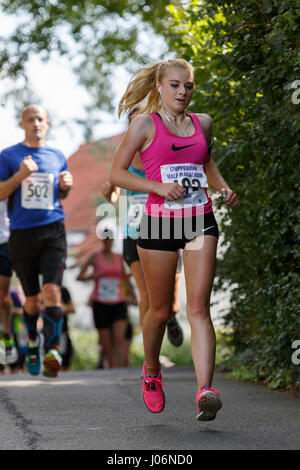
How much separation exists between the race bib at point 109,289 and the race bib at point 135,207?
5.55 meters

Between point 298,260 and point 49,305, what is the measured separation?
7.84 feet

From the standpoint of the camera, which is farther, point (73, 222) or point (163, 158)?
point (73, 222)

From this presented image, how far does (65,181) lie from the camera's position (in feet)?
26.0

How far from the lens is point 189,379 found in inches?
334

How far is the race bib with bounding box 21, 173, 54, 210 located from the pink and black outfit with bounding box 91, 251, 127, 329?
5850mm

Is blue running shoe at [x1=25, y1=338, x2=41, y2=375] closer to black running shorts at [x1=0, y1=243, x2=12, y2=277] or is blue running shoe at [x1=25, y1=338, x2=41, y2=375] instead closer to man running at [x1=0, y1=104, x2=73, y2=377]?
man running at [x1=0, y1=104, x2=73, y2=377]

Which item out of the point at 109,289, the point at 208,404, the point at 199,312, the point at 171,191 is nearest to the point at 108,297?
the point at 109,289

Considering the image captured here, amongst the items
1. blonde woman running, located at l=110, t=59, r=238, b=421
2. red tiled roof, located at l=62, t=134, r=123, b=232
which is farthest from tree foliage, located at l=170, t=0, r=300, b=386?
red tiled roof, located at l=62, t=134, r=123, b=232

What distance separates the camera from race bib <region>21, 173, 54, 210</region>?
7926 mm

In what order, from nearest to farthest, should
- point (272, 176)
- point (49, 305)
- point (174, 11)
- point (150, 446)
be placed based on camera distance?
1. point (150, 446)
2. point (272, 176)
3. point (49, 305)
4. point (174, 11)

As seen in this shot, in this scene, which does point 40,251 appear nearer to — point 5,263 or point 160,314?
point 5,263
